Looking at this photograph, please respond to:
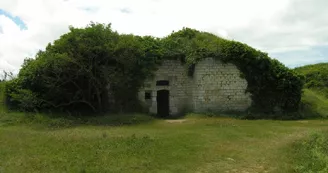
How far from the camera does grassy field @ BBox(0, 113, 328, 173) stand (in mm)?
7505

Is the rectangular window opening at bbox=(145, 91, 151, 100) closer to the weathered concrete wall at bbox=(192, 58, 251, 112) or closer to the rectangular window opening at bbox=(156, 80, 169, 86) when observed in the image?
the rectangular window opening at bbox=(156, 80, 169, 86)

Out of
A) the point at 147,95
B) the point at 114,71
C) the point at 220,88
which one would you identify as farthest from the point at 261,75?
the point at 114,71

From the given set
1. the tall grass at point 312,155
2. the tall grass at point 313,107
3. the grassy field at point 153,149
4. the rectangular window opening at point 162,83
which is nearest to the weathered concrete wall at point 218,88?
the rectangular window opening at point 162,83

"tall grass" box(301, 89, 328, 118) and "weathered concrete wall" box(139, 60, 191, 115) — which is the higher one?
Answer: "weathered concrete wall" box(139, 60, 191, 115)

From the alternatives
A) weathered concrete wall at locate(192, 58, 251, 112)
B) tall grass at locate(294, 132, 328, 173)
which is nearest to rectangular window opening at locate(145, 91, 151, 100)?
weathered concrete wall at locate(192, 58, 251, 112)

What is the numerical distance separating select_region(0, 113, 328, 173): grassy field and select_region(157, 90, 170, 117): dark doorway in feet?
17.3

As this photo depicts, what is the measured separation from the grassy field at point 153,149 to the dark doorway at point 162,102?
17.3 feet

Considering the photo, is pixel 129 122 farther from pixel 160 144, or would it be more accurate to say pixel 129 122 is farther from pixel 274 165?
pixel 274 165

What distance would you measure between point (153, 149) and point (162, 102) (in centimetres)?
1036

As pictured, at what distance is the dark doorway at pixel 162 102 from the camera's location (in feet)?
63.5

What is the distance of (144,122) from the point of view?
1532cm

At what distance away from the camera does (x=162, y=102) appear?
765 inches

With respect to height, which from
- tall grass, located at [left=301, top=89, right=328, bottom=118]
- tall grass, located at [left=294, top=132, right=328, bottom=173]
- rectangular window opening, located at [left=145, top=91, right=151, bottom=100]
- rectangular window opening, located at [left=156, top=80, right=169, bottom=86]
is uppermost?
rectangular window opening, located at [left=156, top=80, right=169, bottom=86]

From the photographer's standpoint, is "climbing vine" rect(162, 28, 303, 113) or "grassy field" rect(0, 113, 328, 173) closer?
"grassy field" rect(0, 113, 328, 173)
